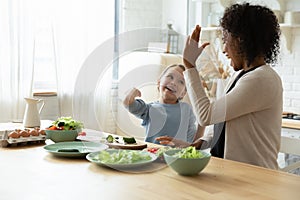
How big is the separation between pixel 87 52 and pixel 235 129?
2449 millimetres

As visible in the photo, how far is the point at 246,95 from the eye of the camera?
1.81 metres

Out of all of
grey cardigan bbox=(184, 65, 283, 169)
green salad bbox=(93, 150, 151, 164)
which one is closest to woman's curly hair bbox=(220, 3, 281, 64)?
grey cardigan bbox=(184, 65, 283, 169)

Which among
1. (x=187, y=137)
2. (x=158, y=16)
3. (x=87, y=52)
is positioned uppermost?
(x=158, y=16)

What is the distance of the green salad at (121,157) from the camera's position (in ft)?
5.27

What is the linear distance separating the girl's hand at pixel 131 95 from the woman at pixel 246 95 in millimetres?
295

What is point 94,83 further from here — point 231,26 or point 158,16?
point 231,26

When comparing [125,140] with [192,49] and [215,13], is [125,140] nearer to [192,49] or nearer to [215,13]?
[192,49]

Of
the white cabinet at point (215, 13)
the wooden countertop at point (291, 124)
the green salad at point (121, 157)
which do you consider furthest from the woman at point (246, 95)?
the white cabinet at point (215, 13)

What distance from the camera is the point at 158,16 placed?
463 cm

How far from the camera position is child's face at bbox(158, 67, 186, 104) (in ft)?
7.64

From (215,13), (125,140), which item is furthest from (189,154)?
(215,13)

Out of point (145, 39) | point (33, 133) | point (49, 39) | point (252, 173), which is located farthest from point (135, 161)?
point (145, 39)

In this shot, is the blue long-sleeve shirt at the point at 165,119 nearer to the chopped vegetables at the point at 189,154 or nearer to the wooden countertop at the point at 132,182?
the wooden countertop at the point at 132,182

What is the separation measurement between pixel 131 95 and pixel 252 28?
2.04 feet
